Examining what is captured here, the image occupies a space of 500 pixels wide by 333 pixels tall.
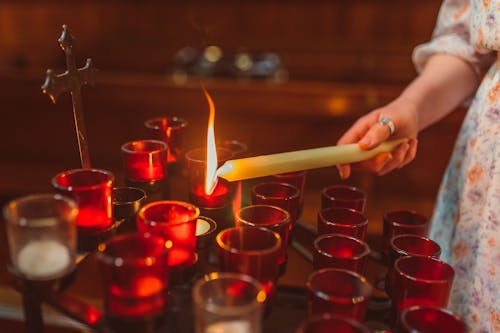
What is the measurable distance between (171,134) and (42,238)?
1.41 feet

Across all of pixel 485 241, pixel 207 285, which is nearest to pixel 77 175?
pixel 207 285

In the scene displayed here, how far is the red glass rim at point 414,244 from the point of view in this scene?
78 centimetres

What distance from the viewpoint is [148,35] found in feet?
11.8

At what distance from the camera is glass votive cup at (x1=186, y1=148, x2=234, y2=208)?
0.87 meters

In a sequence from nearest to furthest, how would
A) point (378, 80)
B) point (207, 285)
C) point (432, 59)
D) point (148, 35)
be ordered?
1. point (207, 285)
2. point (432, 59)
3. point (378, 80)
4. point (148, 35)

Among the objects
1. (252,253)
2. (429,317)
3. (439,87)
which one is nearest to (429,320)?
(429,317)

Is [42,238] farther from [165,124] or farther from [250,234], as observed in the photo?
[165,124]

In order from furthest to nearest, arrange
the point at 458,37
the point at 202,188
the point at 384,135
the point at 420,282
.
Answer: the point at 458,37
the point at 384,135
the point at 202,188
the point at 420,282

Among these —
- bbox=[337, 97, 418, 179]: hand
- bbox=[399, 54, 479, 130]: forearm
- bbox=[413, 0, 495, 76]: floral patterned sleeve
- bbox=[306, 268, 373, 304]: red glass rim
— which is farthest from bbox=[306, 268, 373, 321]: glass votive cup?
bbox=[413, 0, 495, 76]: floral patterned sleeve

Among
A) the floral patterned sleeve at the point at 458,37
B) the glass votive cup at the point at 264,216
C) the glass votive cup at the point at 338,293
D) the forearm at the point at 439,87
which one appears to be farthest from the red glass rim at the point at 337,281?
the floral patterned sleeve at the point at 458,37

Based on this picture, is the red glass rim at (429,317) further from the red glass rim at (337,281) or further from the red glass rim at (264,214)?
the red glass rim at (264,214)

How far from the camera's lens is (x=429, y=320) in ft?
2.01

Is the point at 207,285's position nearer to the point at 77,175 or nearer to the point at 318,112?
the point at 77,175

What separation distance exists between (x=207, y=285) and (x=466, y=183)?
741 millimetres
